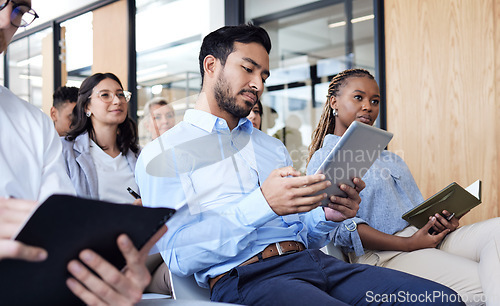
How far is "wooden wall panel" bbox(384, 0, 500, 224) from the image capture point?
3.35 m

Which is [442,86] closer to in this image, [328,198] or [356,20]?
[356,20]

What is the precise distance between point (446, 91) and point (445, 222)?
185 centimetres

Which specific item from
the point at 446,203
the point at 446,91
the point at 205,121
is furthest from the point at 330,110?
the point at 446,91

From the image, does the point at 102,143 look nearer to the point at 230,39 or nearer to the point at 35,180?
the point at 230,39

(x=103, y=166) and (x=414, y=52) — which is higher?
(x=414, y=52)

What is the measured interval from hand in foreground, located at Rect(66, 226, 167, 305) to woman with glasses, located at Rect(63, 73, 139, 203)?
73.1 inches

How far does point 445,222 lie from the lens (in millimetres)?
1985

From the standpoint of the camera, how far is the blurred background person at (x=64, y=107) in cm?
370

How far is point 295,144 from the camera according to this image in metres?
5.10

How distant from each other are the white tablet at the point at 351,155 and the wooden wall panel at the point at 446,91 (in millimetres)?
2336

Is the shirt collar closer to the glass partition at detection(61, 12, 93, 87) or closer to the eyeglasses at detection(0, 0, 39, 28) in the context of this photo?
the eyeglasses at detection(0, 0, 39, 28)

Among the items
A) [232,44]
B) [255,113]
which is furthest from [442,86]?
[232,44]

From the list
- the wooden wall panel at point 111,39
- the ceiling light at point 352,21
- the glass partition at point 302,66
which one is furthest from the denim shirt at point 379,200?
the wooden wall panel at point 111,39

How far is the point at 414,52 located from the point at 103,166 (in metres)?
2.51
